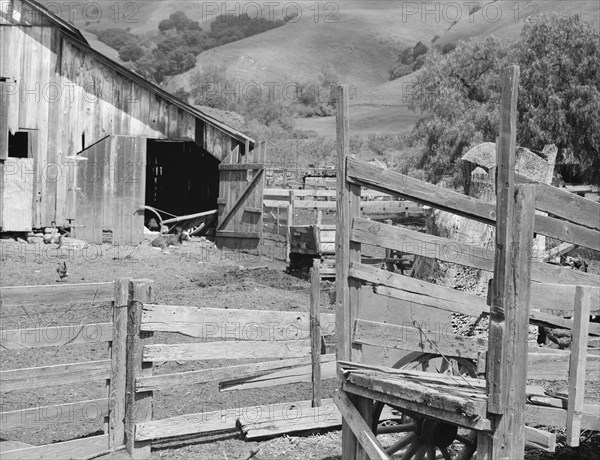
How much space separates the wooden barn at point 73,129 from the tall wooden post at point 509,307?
16.3 metres

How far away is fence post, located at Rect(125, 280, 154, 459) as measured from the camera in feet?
25.5

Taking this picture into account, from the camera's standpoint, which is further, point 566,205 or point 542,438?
point 566,205

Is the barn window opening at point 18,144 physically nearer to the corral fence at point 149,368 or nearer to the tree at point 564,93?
the corral fence at point 149,368

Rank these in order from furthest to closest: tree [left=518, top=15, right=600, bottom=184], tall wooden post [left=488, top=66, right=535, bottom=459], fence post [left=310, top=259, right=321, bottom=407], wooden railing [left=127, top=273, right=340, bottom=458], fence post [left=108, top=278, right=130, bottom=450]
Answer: tree [left=518, top=15, right=600, bottom=184], fence post [left=310, top=259, right=321, bottom=407], wooden railing [left=127, top=273, right=340, bottom=458], fence post [left=108, top=278, right=130, bottom=450], tall wooden post [left=488, top=66, right=535, bottom=459]

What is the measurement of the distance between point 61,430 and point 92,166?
12922 mm

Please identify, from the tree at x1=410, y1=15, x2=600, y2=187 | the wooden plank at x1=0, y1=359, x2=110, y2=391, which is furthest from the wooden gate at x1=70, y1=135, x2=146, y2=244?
the wooden plank at x1=0, y1=359, x2=110, y2=391

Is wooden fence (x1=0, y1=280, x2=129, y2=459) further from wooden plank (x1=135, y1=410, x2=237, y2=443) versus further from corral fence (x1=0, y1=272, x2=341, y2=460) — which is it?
wooden plank (x1=135, y1=410, x2=237, y2=443)

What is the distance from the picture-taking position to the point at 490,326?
16.8 ft

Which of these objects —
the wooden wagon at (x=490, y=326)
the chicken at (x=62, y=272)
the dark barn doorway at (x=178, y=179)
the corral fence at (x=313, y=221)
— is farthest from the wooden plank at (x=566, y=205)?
the dark barn doorway at (x=178, y=179)

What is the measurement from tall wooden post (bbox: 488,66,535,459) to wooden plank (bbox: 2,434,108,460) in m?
3.96

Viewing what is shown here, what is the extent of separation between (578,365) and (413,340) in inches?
56.4

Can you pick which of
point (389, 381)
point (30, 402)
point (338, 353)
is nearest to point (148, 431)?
point (30, 402)

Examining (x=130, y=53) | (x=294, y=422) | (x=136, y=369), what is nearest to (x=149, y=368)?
(x=136, y=369)

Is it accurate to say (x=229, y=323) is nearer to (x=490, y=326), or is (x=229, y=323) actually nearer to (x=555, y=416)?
(x=555, y=416)
